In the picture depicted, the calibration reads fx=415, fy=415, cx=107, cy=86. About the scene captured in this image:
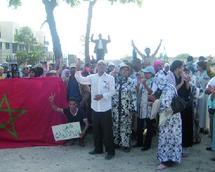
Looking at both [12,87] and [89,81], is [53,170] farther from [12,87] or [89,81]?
[12,87]

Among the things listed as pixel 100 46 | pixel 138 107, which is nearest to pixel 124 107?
pixel 138 107

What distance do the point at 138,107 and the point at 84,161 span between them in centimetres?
189

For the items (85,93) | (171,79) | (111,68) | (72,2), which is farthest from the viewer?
(72,2)

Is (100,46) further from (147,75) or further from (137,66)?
(147,75)

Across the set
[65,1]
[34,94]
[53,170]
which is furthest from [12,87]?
[65,1]

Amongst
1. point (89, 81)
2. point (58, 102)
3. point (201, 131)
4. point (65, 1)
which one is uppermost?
point (65, 1)

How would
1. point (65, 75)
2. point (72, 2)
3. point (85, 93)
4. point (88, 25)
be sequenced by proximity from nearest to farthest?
point (85, 93) → point (65, 75) → point (88, 25) → point (72, 2)

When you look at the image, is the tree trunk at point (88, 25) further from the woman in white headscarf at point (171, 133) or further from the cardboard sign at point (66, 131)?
the woman in white headscarf at point (171, 133)

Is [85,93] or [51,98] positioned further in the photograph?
[85,93]

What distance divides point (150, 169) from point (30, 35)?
89966 millimetres

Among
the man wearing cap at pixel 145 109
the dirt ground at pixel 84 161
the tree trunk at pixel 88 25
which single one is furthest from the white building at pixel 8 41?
the man wearing cap at pixel 145 109

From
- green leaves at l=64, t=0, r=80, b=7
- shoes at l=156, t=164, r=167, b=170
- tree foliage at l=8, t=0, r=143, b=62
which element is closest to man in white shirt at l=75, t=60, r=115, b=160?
shoes at l=156, t=164, r=167, b=170

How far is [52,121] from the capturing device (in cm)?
991

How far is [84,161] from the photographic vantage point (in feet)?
26.9
